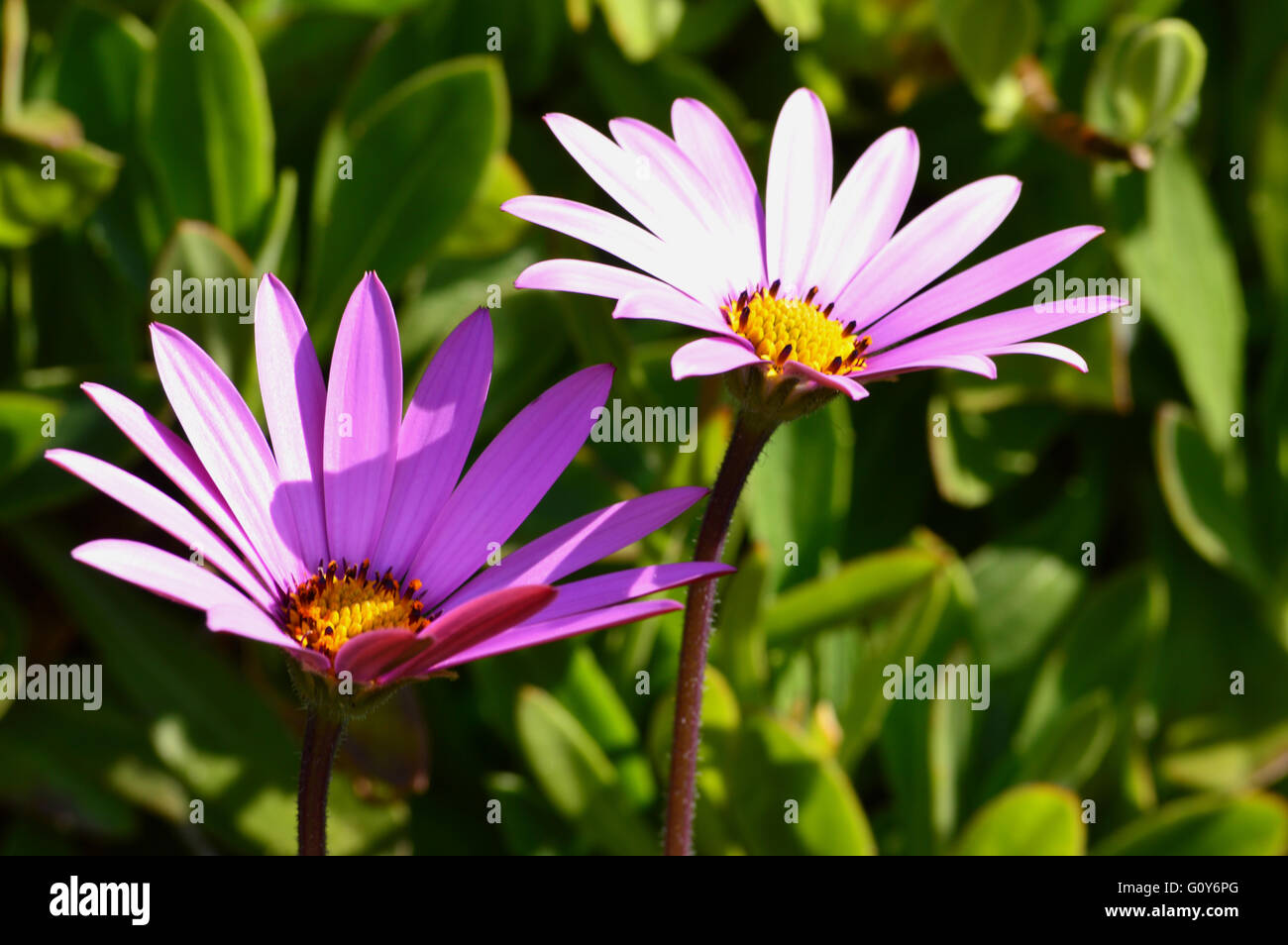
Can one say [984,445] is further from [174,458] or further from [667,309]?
[174,458]

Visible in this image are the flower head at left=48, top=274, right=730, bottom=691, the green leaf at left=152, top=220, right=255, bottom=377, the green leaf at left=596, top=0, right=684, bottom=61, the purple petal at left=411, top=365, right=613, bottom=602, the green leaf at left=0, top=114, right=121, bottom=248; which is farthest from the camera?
the green leaf at left=596, top=0, right=684, bottom=61

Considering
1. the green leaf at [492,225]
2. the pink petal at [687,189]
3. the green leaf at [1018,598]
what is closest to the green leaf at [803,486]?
the green leaf at [1018,598]

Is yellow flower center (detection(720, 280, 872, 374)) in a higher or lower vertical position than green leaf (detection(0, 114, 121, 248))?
lower

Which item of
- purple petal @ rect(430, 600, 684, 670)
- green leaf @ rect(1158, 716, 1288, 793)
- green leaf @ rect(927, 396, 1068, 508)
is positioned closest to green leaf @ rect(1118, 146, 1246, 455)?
green leaf @ rect(927, 396, 1068, 508)

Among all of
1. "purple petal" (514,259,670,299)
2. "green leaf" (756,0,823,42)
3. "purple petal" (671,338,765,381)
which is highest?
"green leaf" (756,0,823,42)

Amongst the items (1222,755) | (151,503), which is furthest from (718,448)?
(1222,755)

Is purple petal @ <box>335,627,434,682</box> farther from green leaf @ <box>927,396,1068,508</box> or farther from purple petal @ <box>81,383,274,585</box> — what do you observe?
green leaf @ <box>927,396,1068,508</box>

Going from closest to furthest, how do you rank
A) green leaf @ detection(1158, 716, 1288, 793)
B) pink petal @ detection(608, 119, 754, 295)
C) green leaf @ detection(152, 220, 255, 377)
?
pink petal @ detection(608, 119, 754, 295)
green leaf @ detection(152, 220, 255, 377)
green leaf @ detection(1158, 716, 1288, 793)
